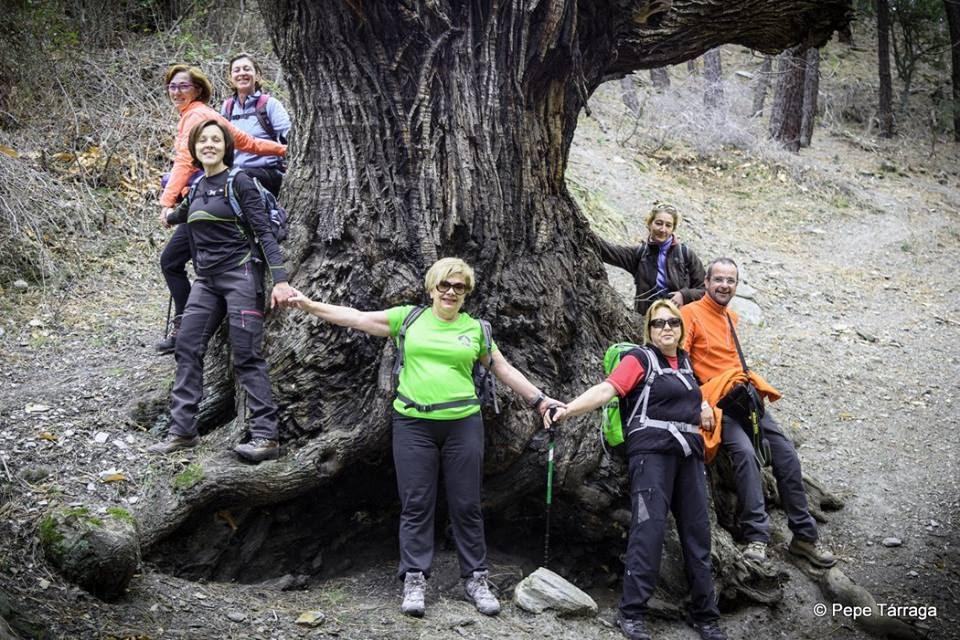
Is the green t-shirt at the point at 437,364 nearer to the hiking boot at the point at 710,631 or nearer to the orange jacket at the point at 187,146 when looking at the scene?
the orange jacket at the point at 187,146

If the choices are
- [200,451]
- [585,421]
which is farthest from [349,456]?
[585,421]

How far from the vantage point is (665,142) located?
15469mm

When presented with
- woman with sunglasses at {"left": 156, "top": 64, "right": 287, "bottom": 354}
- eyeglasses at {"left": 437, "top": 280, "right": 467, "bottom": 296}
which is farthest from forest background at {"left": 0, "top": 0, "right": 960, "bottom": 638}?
eyeglasses at {"left": 437, "top": 280, "right": 467, "bottom": 296}

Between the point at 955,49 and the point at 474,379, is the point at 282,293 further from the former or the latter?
the point at 955,49

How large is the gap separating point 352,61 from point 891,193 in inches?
521

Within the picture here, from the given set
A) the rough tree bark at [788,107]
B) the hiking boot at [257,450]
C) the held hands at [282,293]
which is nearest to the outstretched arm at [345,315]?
the held hands at [282,293]

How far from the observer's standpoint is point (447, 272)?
187 inches

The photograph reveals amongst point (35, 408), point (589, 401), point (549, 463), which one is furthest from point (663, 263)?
point (35, 408)

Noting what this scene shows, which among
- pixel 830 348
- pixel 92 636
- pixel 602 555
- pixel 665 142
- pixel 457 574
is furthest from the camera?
pixel 665 142

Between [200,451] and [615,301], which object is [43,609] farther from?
[615,301]

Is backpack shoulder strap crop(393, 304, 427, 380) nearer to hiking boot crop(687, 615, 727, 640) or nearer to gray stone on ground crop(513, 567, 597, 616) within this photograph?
gray stone on ground crop(513, 567, 597, 616)

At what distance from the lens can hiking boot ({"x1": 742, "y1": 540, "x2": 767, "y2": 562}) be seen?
232 inches

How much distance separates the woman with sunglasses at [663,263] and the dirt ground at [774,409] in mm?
1998

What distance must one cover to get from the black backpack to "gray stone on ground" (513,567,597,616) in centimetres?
105
